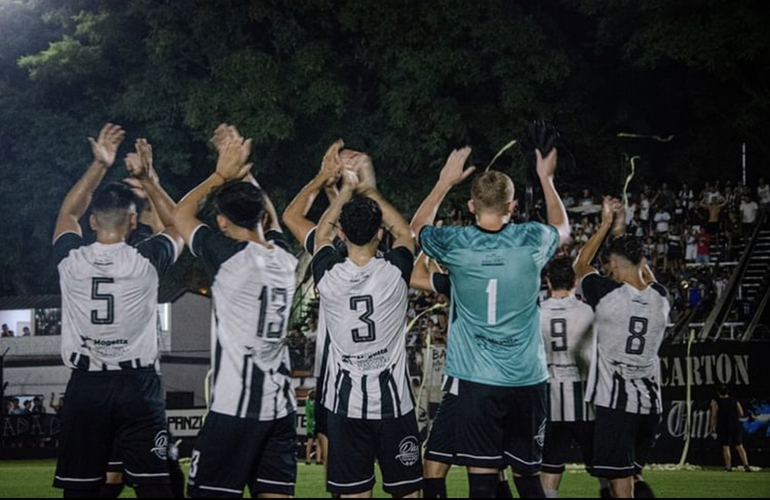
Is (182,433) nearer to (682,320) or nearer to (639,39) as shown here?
(682,320)

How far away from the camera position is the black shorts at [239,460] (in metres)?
8.19

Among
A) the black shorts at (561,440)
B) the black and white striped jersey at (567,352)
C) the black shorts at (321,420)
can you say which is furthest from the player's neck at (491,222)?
the black shorts at (561,440)

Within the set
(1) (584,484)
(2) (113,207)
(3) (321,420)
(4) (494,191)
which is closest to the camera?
(4) (494,191)

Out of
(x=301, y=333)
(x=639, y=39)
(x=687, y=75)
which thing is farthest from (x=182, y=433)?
(x=687, y=75)

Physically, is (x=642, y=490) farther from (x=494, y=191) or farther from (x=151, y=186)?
(x=151, y=186)

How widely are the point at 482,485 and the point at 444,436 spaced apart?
717mm

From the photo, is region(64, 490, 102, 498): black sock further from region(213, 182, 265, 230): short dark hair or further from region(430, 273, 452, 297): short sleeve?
region(430, 273, 452, 297): short sleeve

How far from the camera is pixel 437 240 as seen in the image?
29.3ft

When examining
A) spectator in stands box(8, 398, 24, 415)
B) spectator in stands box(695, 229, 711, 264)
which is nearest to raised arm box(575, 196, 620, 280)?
spectator in stands box(695, 229, 711, 264)

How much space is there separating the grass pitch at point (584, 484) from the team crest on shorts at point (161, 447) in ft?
25.0

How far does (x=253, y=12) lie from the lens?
129 ft

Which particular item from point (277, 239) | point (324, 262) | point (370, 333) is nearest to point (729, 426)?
point (370, 333)

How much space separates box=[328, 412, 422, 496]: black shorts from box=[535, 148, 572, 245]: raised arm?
1.74 m

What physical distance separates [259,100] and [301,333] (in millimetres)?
7529
